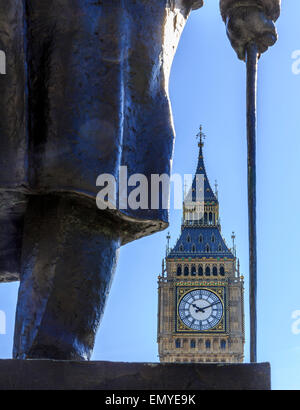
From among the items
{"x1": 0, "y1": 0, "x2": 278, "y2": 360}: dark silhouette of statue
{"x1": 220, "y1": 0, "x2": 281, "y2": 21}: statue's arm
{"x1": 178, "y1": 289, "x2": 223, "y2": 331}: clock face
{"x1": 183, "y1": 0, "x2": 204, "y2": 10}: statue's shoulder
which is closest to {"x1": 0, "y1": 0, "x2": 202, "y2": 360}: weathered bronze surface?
{"x1": 0, "y1": 0, "x2": 278, "y2": 360}: dark silhouette of statue

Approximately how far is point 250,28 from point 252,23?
1 centimetres

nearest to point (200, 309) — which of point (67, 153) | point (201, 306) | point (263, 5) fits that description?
point (201, 306)

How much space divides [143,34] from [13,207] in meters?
0.50

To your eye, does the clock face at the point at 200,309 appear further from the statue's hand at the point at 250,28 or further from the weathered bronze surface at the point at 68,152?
the weathered bronze surface at the point at 68,152

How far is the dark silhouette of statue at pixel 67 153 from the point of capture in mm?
1700

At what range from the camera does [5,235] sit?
1.91 meters

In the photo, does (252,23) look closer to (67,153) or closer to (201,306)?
(67,153)

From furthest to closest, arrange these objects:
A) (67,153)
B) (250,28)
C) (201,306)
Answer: (201,306)
(250,28)
(67,153)

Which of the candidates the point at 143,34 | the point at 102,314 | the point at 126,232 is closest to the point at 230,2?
the point at 143,34

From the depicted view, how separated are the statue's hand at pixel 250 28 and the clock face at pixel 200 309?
57.0m

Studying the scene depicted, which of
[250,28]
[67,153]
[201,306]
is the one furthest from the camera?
[201,306]

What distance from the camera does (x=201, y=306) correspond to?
59188 millimetres

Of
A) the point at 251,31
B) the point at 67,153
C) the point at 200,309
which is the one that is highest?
the point at 200,309

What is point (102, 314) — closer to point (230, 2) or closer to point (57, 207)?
point (57, 207)
